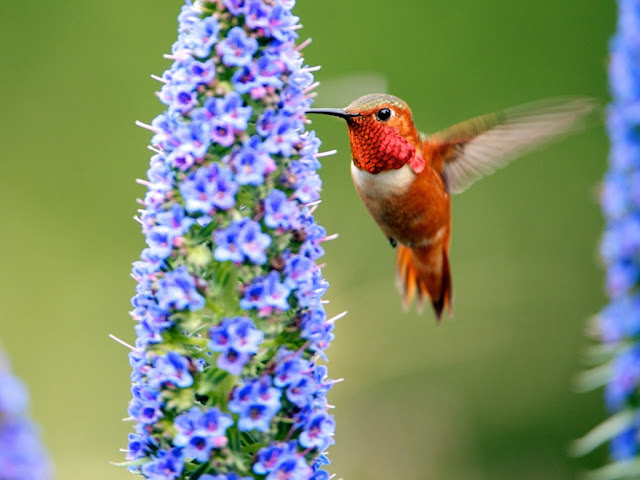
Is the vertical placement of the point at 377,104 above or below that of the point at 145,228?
above

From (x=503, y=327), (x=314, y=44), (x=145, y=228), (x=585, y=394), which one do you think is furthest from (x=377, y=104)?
(x=314, y=44)

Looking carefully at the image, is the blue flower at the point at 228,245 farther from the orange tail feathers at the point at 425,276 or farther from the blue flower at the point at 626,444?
the orange tail feathers at the point at 425,276

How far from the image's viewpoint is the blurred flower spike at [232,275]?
3.23 metres

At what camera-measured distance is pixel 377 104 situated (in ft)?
16.2

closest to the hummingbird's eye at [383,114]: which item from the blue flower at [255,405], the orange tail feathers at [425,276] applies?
the orange tail feathers at [425,276]

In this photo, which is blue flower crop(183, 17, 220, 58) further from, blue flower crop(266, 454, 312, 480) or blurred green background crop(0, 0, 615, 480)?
blurred green background crop(0, 0, 615, 480)

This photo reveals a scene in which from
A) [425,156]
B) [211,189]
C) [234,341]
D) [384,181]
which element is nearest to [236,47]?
[211,189]

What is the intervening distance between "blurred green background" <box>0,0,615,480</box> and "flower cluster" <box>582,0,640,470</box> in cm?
333

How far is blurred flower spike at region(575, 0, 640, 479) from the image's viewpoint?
481cm

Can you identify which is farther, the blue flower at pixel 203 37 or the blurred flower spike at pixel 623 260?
the blurred flower spike at pixel 623 260

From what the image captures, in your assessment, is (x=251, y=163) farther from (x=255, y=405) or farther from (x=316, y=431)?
(x=316, y=431)

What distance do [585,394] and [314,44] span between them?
16.5ft

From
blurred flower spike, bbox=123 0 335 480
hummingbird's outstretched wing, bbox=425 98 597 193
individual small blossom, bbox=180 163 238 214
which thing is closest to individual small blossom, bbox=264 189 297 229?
blurred flower spike, bbox=123 0 335 480

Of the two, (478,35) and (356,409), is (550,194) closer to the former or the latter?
(478,35)
